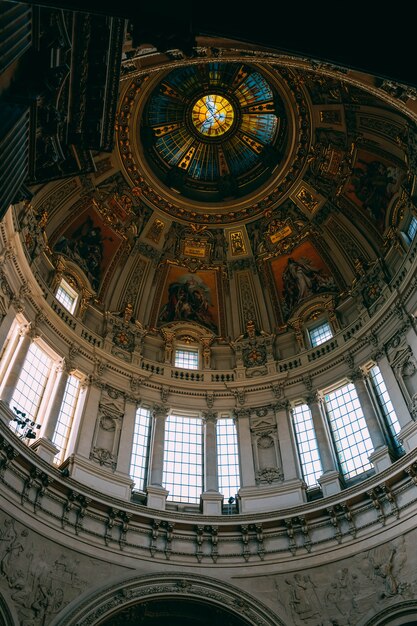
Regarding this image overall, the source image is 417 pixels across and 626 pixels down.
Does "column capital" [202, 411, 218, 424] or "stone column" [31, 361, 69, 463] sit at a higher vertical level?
"column capital" [202, 411, 218, 424]

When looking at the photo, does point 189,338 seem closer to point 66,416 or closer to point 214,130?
point 66,416

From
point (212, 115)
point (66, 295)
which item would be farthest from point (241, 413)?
point (212, 115)

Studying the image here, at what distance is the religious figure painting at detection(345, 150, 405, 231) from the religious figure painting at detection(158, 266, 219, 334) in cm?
937

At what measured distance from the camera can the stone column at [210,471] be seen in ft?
71.8

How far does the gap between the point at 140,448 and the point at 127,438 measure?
829 millimetres

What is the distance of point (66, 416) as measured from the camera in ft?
74.8

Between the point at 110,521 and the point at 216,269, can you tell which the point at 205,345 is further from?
the point at 110,521

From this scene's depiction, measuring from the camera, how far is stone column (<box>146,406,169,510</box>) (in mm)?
21609

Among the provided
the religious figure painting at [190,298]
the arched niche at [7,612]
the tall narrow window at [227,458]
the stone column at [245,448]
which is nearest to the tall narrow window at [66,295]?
the religious figure painting at [190,298]

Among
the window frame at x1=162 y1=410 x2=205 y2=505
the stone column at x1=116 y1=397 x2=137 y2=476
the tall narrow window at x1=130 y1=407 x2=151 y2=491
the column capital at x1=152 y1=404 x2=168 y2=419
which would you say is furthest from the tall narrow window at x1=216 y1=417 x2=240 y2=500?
the stone column at x1=116 y1=397 x2=137 y2=476

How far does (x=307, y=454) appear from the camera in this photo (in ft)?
77.0

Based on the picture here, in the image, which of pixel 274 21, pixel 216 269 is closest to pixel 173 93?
pixel 216 269

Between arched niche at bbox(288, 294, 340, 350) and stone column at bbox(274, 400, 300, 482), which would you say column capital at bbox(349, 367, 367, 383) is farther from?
arched niche at bbox(288, 294, 340, 350)

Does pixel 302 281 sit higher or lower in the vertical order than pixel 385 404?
higher
